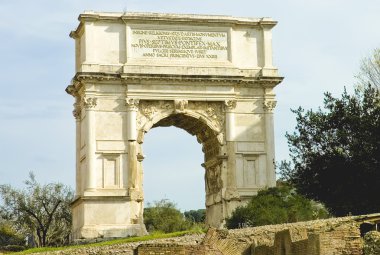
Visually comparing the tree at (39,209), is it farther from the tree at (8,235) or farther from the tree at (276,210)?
the tree at (276,210)

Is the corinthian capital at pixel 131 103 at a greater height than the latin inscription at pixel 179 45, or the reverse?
the latin inscription at pixel 179 45

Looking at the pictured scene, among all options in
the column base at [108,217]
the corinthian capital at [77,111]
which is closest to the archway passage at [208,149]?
the column base at [108,217]

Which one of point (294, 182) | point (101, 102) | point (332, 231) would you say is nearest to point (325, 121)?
point (294, 182)

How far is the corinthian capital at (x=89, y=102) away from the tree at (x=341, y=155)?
8.35 m

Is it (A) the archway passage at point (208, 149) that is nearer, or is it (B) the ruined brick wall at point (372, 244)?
(B) the ruined brick wall at point (372, 244)

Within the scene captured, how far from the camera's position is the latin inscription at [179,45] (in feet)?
138

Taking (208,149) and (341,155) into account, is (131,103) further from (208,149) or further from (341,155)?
(341,155)

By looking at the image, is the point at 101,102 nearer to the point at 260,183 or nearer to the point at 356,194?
the point at 260,183

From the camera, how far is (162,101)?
41938mm

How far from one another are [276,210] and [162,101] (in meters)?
8.52

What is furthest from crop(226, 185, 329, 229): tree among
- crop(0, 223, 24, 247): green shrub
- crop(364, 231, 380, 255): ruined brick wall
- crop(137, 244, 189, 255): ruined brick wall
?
crop(0, 223, 24, 247): green shrub

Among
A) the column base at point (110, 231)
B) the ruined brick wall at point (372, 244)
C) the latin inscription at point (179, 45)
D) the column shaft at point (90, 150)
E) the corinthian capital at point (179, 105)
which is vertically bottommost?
the ruined brick wall at point (372, 244)

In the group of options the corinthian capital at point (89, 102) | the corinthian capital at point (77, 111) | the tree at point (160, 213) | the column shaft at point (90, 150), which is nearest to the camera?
the column shaft at point (90, 150)

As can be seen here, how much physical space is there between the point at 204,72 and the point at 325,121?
23.5 ft
